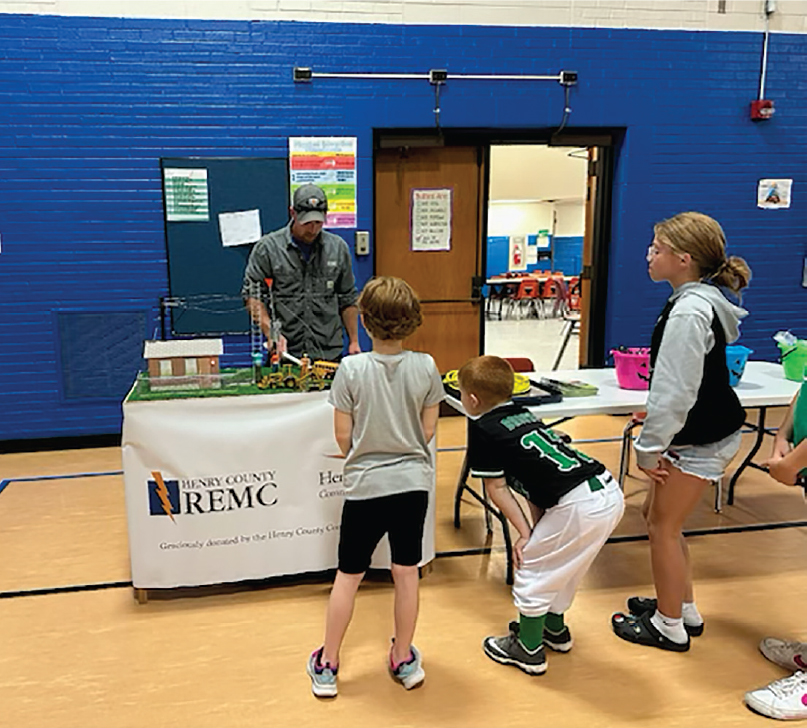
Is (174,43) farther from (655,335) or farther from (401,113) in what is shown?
(655,335)

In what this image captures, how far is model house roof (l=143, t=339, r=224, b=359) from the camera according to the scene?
9.29ft

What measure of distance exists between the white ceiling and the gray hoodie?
10089 mm

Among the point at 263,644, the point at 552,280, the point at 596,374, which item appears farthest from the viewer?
the point at 552,280

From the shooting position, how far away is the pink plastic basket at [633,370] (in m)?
3.29

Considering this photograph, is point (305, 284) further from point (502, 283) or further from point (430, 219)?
point (502, 283)

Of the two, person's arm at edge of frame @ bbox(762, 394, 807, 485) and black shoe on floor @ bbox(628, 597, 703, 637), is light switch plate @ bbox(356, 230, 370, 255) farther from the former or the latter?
person's arm at edge of frame @ bbox(762, 394, 807, 485)

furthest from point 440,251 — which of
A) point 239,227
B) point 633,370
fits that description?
point 633,370

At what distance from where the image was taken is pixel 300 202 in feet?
11.1

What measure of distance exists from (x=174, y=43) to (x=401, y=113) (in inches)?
60.5

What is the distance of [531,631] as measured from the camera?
2348 mm

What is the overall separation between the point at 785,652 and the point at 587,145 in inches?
155

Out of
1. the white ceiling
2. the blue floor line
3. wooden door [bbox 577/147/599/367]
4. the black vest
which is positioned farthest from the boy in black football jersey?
the white ceiling

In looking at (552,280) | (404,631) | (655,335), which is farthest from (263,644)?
(552,280)

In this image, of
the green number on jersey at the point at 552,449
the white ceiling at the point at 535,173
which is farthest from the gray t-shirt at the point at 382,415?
the white ceiling at the point at 535,173
